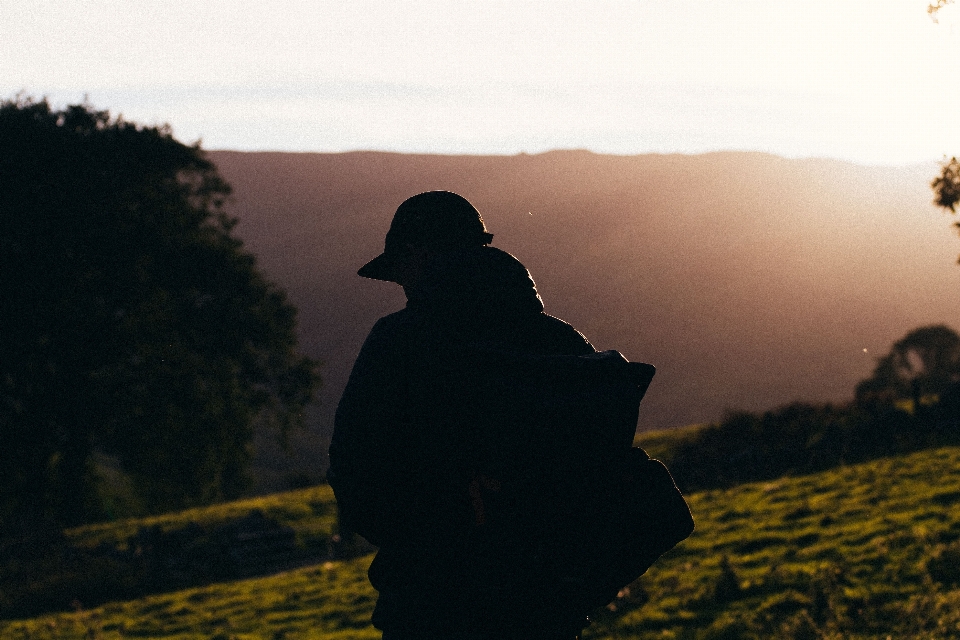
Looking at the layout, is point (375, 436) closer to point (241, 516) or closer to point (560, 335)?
point (560, 335)

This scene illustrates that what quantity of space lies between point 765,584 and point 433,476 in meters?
12.1

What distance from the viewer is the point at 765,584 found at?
46.2 feet

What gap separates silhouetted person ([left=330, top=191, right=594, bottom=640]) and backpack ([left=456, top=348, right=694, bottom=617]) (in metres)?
0.03

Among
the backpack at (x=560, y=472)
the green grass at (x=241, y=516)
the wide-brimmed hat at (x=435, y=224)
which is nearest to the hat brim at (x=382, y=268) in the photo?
the wide-brimmed hat at (x=435, y=224)

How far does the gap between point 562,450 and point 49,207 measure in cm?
2874

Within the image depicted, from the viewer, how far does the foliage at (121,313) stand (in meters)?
28.7

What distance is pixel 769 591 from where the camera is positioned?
1382cm

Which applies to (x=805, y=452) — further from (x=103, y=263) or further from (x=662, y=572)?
(x=103, y=263)

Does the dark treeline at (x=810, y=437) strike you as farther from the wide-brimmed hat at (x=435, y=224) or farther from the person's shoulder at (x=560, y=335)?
the wide-brimmed hat at (x=435, y=224)

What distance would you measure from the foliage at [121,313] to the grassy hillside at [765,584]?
7.20 metres

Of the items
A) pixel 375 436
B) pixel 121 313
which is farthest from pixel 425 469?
pixel 121 313

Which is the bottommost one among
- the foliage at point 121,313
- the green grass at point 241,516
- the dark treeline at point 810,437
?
the green grass at point 241,516

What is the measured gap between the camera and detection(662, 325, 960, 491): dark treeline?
28328mm

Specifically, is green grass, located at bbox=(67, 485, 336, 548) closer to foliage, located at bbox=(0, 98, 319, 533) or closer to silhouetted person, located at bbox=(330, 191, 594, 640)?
foliage, located at bbox=(0, 98, 319, 533)
